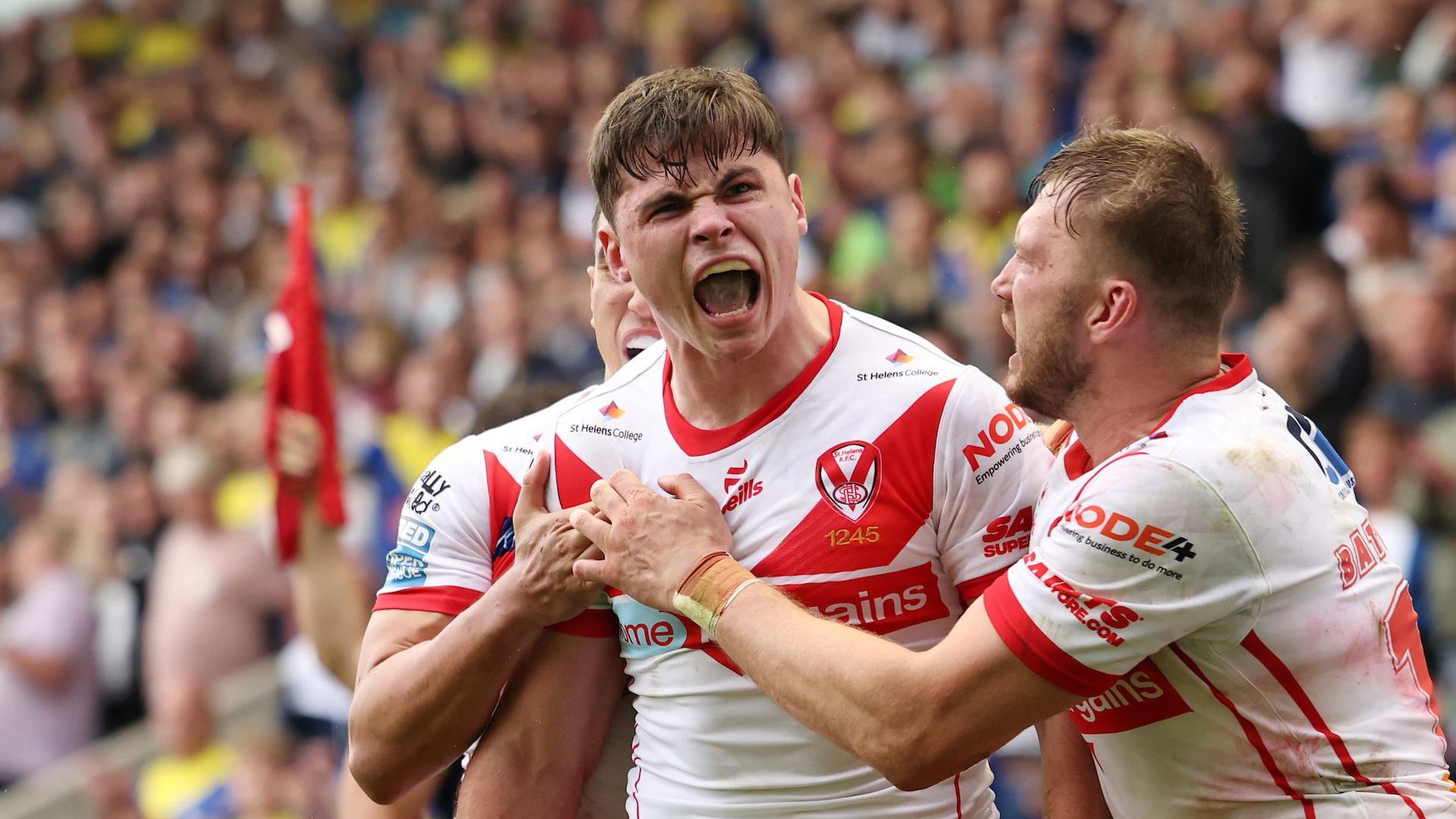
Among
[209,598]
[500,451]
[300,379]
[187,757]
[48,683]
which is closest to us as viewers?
[500,451]

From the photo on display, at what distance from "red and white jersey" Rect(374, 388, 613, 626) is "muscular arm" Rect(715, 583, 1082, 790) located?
0.73m

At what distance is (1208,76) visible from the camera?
862 centimetres

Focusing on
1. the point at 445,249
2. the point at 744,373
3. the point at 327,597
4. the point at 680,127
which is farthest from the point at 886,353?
the point at 445,249

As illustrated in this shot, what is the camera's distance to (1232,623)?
2977mm

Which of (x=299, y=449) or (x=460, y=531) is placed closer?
(x=460, y=531)

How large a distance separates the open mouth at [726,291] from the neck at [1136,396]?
0.69 metres

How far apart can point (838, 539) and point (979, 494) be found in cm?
29

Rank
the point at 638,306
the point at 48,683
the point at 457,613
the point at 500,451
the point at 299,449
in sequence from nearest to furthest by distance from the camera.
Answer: the point at 457,613
the point at 500,451
the point at 638,306
the point at 299,449
the point at 48,683

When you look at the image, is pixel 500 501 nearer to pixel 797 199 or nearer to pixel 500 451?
pixel 500 451

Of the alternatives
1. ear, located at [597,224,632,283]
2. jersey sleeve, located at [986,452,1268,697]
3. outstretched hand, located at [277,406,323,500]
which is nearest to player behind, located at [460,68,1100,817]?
ear, located at [597,224,632,283]

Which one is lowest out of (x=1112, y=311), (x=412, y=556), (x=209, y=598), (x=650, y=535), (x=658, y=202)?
(x=209, y=598)

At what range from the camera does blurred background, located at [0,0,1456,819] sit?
736 centimetres

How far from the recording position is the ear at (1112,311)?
313 cm

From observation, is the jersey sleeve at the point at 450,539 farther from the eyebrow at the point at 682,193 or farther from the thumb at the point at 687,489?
the eyebrow at the point at 682,193
